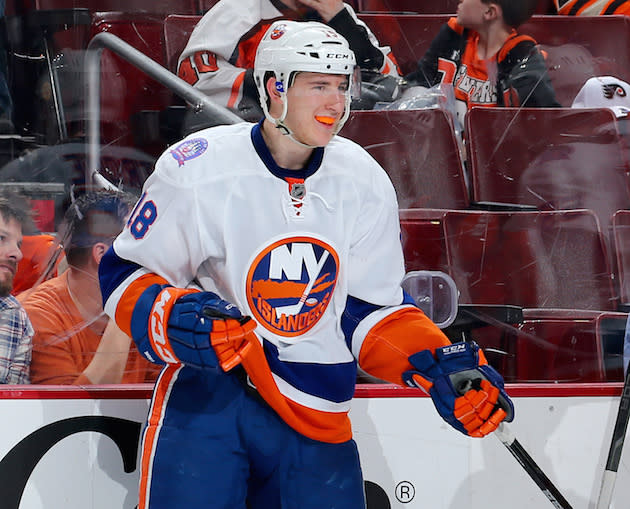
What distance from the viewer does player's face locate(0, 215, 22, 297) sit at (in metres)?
2.10

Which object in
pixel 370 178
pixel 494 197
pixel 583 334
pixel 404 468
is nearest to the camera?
pixel 370 178

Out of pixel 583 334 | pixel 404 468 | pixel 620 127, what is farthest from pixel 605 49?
pixel 404 468

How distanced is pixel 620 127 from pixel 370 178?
1.03m

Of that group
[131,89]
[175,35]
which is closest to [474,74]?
[175,35]

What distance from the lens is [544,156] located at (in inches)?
98.6

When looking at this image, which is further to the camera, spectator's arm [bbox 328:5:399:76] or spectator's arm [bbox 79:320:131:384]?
spectator's arm [bbox 328:5:399:76]

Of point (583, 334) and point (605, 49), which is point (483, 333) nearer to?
point (583, 334)

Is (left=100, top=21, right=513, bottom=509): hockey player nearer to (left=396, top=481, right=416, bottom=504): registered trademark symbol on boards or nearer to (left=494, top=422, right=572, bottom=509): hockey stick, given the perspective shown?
(left=494, top=422, right=572, bottom=509): hockey stick

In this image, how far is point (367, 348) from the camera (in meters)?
1.83

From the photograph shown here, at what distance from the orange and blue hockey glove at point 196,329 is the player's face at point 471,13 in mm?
1213

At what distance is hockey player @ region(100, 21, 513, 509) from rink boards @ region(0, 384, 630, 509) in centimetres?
36

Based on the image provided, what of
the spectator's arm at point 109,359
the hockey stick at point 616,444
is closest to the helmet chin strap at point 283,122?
the spectator's arm at point 109,359

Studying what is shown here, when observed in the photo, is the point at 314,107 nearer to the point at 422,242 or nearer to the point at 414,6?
the point at 422,242

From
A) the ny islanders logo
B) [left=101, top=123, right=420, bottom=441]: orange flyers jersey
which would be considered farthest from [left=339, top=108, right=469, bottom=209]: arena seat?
the ny islanders logo
